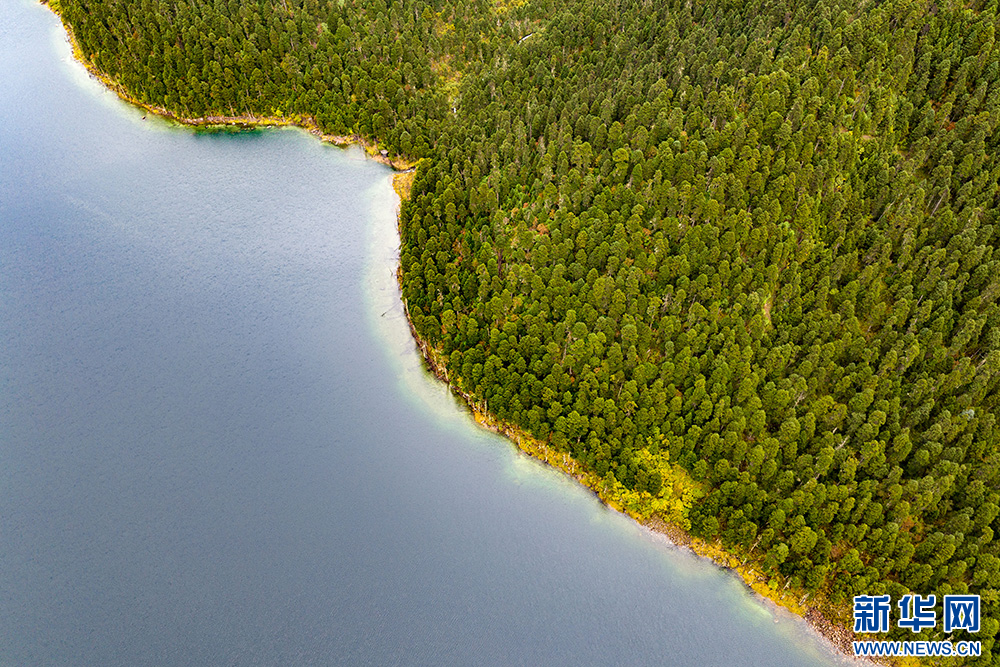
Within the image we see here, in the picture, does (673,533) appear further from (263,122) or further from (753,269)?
(263,122)

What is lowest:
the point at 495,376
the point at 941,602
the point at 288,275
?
the point at 941,602

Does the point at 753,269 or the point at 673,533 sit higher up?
the point at 753,269

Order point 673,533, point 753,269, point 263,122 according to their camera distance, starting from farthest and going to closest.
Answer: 1. point 263,122
2. point 753,269
3. point 673,533

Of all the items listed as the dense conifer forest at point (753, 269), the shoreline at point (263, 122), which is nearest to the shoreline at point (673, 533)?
the dense conifer forest at point (753, 269)

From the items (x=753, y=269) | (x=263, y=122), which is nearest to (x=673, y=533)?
(x=753, y=269)

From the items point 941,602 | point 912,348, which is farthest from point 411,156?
point 941,602

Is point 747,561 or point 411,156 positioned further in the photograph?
point 411,156

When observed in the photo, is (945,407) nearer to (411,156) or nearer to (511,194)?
(511,194)

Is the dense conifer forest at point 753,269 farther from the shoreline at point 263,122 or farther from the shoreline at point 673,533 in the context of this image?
the shoreline at point 263,122

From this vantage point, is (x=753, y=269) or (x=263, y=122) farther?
(x=263, y=122)
